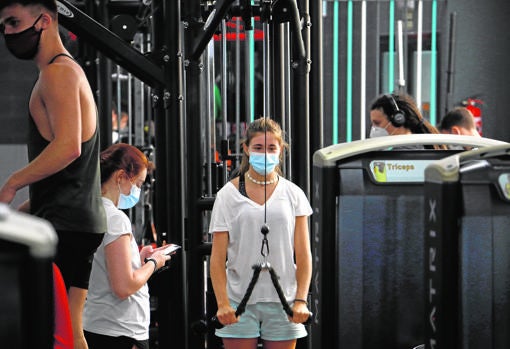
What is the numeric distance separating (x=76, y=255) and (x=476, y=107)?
5.48 meters

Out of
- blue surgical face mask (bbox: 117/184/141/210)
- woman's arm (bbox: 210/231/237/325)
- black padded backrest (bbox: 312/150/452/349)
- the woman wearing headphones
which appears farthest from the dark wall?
black padded backrest (bbox: 312/150/452/349)

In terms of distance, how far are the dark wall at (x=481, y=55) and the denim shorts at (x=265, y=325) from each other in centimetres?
476

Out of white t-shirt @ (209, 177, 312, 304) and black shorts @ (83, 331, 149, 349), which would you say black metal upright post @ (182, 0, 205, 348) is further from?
black shorts @ (83, 331, 149, 349)

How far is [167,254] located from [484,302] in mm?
1469

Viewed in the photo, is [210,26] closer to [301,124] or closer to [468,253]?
[301,124]

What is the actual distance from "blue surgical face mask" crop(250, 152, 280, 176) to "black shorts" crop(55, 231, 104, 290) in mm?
838

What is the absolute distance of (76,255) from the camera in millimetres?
2734

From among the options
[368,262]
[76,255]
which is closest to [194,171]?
[76,255]

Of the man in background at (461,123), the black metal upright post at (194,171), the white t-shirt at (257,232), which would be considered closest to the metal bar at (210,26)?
the black metal upright post at (194,171)

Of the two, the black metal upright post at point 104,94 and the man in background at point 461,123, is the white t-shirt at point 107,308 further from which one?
the man in background at point 461,123

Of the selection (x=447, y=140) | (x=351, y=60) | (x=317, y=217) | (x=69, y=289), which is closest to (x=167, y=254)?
(x=69, y=289)

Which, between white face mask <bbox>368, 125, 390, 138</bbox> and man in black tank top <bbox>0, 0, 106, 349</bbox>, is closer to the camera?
man in black tank top <bbox>0, 0, 106, 349</bbox>

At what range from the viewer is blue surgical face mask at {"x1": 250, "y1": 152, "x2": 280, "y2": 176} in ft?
11.3

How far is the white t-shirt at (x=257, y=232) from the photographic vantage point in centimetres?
340
